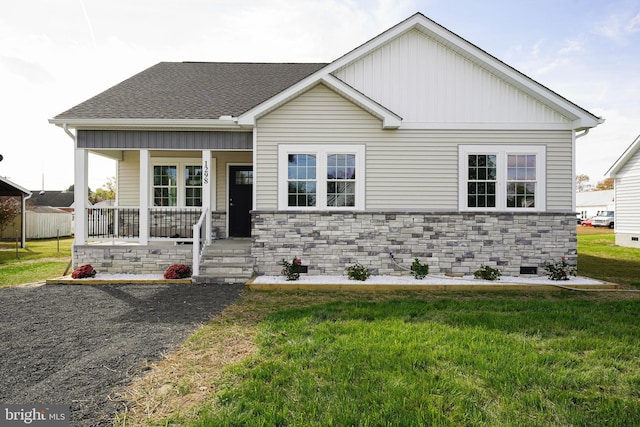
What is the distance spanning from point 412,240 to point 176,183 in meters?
7.32

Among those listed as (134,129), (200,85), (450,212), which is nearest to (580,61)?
(450,212)

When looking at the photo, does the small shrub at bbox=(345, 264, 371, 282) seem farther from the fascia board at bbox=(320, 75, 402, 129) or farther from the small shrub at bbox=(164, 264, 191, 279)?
the small shrub at bbox=(164, 264, 191, 279)

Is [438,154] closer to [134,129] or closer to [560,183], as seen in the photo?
[560,183]

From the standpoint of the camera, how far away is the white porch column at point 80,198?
8.59 metres

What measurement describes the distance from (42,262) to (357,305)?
38.2ft

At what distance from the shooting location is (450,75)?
27.7 ft

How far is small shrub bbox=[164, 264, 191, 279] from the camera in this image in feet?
26.2

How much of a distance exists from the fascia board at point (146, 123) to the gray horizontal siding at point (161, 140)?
6.0 inches

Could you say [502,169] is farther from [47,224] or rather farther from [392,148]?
[47,224]

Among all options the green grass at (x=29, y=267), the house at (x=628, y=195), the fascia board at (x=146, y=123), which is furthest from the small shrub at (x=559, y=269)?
the green grass at (x=29, y=267)

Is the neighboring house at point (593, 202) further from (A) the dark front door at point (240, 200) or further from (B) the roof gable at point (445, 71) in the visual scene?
(A) the dark front door at point (240, 200)

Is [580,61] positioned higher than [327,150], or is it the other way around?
[580,61]

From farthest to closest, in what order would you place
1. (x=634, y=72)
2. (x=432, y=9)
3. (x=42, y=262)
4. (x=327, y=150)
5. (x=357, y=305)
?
1. (x=634, y=72)
2. (x=42, y=262)
3. (x=432, y=9)
4. (x=327, y=150)
5. (x=357, y=305)

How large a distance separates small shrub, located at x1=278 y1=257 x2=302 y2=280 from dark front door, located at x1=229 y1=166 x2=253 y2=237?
9.89ft
